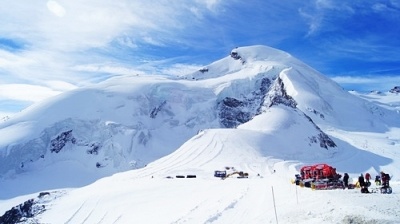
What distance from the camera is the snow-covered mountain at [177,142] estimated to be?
159 ft

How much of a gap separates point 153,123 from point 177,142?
625 inches

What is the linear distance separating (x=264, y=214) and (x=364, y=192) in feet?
24.7

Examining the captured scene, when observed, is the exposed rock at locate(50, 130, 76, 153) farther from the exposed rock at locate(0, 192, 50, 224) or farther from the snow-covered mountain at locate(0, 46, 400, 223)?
the exposed rock at locate(0, 192, 50, 224)

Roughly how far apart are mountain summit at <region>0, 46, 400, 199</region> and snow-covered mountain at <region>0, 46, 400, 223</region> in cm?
43

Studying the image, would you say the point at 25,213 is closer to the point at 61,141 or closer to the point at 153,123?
the point at 61,141

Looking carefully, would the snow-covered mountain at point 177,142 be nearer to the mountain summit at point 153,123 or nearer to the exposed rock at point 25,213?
the mountain summit at point 153,123

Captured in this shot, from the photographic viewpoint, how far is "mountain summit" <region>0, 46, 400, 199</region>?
109 meters

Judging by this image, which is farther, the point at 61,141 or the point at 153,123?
the point at 153,123

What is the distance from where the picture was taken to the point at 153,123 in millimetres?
160250

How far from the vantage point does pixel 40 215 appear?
5634 centimetres

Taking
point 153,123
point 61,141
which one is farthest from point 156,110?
point 61,141

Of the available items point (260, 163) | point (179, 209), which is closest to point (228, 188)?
point (179, 209)

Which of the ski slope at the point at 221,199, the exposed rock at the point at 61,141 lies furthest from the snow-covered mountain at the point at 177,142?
the exposed rock at the point at 61,141

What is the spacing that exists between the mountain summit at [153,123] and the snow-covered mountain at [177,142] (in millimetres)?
432
